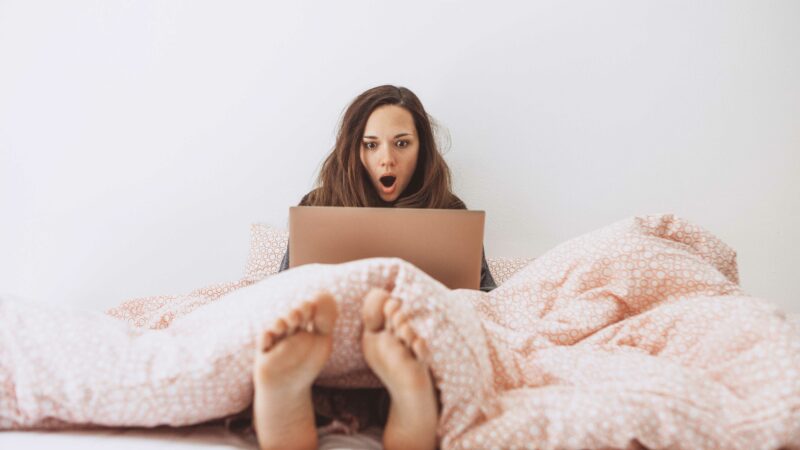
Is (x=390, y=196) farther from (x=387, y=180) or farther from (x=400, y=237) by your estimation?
(x=400, y=237)

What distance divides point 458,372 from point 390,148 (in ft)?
3.04

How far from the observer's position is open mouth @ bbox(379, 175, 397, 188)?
1.48 m

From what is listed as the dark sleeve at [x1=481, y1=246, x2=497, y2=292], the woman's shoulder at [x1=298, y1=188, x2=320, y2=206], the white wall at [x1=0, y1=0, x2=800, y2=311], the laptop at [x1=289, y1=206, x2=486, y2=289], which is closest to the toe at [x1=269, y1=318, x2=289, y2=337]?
the laptop at [x1=289, y1=206, x2=486, y2=289]

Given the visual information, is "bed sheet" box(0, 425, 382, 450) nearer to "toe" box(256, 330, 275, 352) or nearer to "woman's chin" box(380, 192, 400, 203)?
"toe" box(256, 330, 275, 352)

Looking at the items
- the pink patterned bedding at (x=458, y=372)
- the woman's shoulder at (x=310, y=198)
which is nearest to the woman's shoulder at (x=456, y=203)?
the woman's shoulder at (x=310, y=198)

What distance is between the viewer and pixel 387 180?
1.50 m

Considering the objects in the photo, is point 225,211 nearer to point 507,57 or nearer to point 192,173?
point 192,173

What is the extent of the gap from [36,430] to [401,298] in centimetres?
50

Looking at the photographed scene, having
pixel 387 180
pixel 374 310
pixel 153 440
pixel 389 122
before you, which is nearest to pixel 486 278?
pixel 387 180

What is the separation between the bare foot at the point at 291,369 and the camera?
579 millimetres

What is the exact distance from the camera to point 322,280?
2.21 ft

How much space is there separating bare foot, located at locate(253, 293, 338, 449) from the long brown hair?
92 cm

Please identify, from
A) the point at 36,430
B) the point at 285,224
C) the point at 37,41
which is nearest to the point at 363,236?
the point at 36,430

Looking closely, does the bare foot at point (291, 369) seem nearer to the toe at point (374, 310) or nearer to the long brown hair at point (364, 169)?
the toe at point (374, 310)
